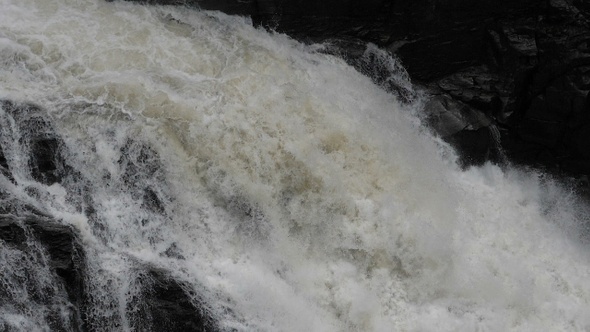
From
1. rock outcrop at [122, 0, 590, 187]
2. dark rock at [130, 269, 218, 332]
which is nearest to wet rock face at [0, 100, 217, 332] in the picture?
dark rock at [130, 269, 218, 332]

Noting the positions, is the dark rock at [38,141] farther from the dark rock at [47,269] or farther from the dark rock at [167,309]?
the dark rock at [167,309]

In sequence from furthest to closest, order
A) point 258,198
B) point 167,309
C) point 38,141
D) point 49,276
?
1. point 258,198
2. point 38,141
3. point 167,309
4. point 49,276

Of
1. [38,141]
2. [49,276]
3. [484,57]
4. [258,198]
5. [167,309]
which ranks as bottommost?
[167,309]

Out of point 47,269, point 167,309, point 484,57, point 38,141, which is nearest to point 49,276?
point 47,269

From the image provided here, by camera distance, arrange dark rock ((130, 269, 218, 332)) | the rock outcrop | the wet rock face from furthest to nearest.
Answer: the rock outcrop, dark rock ((130, 269, 218, 332)), the wet rock face

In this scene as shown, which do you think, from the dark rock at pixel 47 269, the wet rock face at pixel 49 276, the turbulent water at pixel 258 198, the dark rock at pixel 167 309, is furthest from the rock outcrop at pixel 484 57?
the dark rock at pixel 167 309

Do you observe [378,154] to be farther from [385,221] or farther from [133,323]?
[133,323]

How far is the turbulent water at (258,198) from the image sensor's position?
759cm

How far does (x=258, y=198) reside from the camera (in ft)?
27.0

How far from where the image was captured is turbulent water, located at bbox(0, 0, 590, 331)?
24.9 ft

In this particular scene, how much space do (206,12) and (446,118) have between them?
480 cm

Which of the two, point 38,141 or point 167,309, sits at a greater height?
point 38,141

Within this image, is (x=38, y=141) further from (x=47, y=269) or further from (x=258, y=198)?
(x=258, y=198)

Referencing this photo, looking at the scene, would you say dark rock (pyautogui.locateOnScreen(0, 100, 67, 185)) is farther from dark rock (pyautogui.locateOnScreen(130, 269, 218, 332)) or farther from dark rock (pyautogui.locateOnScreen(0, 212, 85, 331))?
dark rock (pyautogui.locateOnScreen(130, 269, 218, 332))
